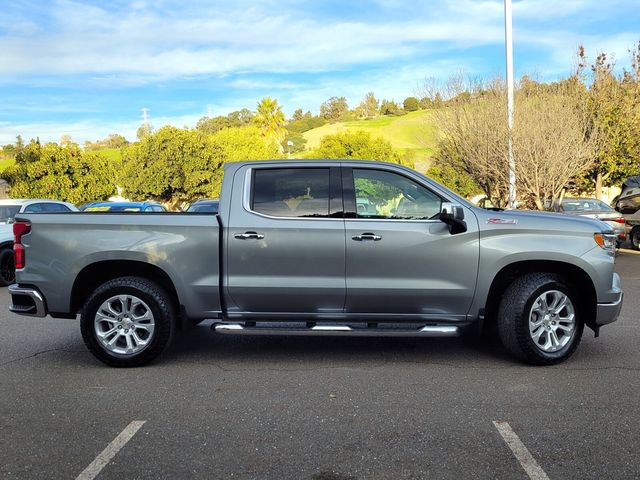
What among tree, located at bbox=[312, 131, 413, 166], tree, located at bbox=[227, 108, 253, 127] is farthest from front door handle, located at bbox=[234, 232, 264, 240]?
tree, located at bbox=[227, 108, 253, 127]

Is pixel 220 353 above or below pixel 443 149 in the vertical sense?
below

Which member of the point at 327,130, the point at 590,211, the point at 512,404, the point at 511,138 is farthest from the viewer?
the point at 327,130

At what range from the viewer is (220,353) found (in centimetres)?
636

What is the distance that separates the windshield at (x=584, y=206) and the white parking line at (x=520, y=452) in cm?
1307

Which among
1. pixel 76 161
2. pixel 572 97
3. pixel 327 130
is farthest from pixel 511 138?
pixel 327 130

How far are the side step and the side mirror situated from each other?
36.7 inches

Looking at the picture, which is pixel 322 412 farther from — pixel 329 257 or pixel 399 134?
pixel 399 134

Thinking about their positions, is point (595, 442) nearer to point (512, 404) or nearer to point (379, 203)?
point (512, 404)

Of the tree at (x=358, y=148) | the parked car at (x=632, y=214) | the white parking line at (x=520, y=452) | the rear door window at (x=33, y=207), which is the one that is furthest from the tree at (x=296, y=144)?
the white parking line at (x=520, y=452)

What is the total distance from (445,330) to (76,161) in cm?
3791

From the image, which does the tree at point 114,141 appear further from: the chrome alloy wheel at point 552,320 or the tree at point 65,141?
the chrome alloy wheel at point 552,320

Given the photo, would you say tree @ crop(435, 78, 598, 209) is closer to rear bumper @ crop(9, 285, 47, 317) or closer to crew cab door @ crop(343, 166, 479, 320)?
A: crew cab door @ crop(343, 166, 479, 320)

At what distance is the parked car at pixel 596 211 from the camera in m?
15.1

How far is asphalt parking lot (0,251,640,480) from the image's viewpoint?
361 cm
